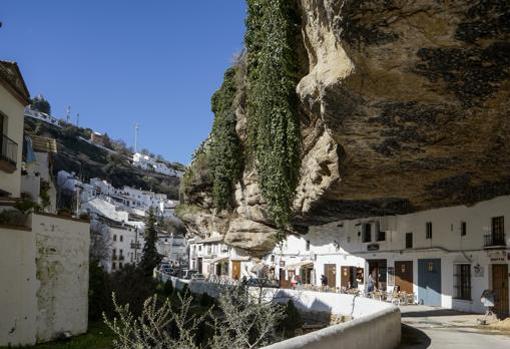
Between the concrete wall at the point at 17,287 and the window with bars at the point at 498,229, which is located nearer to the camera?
the concrete wall at the point at 17,287

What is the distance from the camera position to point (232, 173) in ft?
130

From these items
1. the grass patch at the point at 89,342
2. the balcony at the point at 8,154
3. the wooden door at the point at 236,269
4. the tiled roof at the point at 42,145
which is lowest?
the grass patch at the point at 89,342

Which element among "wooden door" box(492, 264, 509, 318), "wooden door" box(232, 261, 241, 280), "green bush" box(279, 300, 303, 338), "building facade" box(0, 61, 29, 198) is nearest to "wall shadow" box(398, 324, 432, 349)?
"wooden door" box(492, 264, 509, 318)

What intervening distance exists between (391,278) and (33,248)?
67.0ft

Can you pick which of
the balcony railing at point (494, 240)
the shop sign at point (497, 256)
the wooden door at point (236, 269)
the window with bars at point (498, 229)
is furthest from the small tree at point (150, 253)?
the window with bars at point (498, 229)

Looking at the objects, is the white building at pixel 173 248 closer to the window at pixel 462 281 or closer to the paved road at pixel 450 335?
the window at pixel 462 281

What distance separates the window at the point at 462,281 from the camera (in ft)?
83.3

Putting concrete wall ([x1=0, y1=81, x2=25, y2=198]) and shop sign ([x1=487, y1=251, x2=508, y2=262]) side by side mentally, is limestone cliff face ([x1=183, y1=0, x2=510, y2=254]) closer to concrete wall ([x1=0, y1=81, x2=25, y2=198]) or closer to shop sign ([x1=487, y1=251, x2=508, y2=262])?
shop sign ([x1=487, y1=251, x2=508, y2=262])

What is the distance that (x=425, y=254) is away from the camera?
28859mm

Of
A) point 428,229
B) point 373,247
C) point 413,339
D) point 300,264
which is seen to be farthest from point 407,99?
point 300,264

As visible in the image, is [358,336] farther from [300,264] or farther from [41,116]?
[41,116]

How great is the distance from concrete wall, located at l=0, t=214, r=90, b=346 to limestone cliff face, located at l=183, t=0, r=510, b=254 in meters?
9.51

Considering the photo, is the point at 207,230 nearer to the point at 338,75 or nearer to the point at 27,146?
the point at 27,146

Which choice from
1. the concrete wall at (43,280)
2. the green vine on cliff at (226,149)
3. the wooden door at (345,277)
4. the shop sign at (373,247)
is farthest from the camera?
the green vine on cliff at (226,149)
